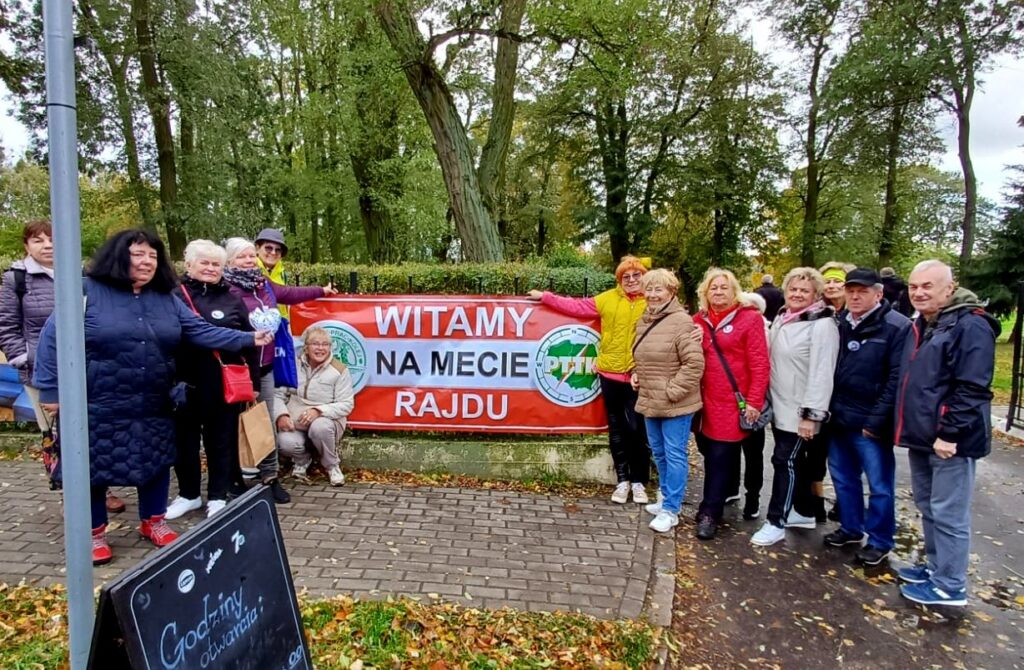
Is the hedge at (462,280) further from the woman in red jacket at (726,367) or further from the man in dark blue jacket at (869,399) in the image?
the man in dark blue jacket at (869,399)

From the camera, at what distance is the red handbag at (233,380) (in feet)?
13.2

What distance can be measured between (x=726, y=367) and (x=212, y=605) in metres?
3.57

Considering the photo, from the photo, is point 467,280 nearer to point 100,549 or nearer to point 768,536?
point 768,536

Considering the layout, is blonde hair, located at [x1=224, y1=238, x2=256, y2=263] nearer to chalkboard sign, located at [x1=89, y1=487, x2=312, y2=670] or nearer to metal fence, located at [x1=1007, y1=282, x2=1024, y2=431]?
chalkboard sign, located at [x1=89, y1=487, x2=312, y2=670]

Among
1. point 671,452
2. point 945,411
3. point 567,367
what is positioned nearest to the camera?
point 945,411

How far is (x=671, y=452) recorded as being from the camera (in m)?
4.56

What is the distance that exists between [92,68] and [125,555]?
48.8 feet

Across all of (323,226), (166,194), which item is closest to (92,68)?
(166,194)

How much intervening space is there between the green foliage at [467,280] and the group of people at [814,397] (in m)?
0.69

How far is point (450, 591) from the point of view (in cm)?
357

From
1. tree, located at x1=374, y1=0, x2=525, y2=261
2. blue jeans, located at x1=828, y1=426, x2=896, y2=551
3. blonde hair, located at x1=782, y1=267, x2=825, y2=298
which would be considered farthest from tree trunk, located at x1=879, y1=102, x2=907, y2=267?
blue jeans, located at x1=828, y1=426, x2=896, y2=551

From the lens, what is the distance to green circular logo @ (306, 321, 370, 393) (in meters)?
5.56

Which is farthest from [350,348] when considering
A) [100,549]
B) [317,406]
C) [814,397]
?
[814,397]

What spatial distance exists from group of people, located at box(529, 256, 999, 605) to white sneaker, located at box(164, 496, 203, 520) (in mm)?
3289
